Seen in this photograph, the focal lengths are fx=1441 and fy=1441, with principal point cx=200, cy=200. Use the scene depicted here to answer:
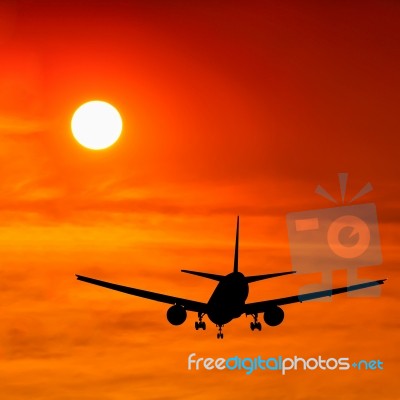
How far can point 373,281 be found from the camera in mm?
172125

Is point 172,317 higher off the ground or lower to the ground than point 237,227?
lower

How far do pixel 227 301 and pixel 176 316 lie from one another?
8.11 metres

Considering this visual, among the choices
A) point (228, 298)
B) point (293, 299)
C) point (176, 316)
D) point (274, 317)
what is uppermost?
point (293, 299)

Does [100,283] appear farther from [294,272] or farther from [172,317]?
[294,272]

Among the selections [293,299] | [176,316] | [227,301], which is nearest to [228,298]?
[227,301]

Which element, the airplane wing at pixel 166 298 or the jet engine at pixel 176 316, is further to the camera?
the airplane wing at pixel 166 298

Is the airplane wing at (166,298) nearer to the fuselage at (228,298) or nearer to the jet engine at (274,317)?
the fuselage at (228,298)

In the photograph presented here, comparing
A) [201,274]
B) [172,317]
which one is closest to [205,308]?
[172,317]

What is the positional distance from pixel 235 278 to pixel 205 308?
31.5 ft

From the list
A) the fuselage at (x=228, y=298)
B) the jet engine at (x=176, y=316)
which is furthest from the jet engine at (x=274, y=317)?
the jet engine at (x=176, y=316)

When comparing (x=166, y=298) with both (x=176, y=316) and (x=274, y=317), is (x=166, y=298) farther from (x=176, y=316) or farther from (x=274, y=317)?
(x=274, y=317)

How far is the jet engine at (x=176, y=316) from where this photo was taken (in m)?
167

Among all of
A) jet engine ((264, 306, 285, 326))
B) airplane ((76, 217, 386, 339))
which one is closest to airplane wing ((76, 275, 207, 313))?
airplane ((76, 217, 386, 339))

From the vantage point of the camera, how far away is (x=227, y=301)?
16175 centimetres
